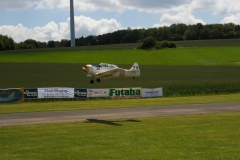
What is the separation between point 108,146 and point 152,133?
570 centimetres

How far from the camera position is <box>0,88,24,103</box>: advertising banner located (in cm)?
5219

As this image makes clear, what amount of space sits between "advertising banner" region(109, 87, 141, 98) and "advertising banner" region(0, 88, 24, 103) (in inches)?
478

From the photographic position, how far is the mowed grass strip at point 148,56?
94000 mm

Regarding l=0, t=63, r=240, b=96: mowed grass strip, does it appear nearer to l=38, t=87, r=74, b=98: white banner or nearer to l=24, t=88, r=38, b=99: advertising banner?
l=38, t=87, r=74, b=98: white banner

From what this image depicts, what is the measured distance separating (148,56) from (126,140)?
257ft

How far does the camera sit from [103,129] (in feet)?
95.0

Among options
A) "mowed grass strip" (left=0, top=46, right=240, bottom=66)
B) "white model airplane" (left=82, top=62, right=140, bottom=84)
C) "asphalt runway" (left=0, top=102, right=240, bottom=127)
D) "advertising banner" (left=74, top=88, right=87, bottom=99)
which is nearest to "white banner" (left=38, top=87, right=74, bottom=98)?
"advertising banner" (left=74, top=88, right=87, bottom=99)

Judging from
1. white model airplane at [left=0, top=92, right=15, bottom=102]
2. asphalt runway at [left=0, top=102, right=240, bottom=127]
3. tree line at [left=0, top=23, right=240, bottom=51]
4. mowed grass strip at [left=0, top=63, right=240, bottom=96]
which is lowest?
asphalt runway at [left=0, top=102, right=240, bottom=127]

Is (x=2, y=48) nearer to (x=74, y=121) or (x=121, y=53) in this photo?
(x=121, y=53)

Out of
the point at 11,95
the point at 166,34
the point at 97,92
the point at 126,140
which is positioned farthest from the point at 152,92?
the point at 166,34

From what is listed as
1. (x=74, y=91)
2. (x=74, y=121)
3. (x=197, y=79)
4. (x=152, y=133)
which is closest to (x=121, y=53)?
(x=197, y=79)

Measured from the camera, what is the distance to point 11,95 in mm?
53062

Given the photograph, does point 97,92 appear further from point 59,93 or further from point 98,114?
point 98,114

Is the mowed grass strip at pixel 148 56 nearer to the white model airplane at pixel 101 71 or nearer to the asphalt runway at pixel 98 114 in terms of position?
the asphalt runway at pixel 98 114
